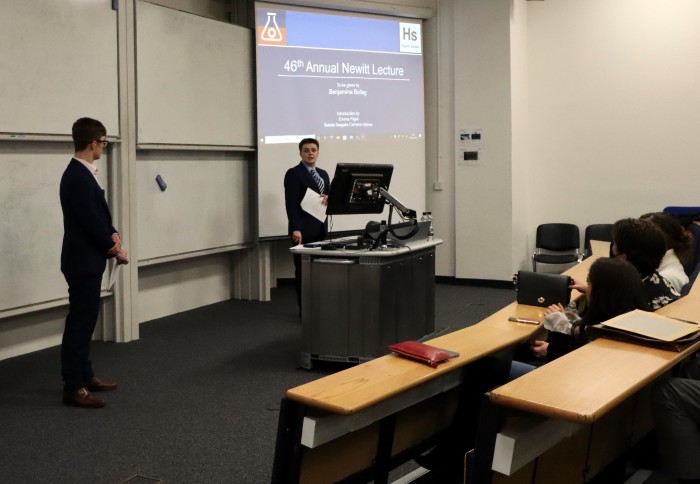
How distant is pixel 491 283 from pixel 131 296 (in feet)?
12.8

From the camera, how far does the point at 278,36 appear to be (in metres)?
6.68

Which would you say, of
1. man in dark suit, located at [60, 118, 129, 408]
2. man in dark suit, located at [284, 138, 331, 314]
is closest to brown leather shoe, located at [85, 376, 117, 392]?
man in dark suit, located at [60, 118, 129, 408]

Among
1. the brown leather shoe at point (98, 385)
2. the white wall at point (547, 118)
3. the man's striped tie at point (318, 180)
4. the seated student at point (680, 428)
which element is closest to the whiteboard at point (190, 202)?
the white wall at point (547, 118)

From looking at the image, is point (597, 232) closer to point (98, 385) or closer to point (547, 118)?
point (547, 118)

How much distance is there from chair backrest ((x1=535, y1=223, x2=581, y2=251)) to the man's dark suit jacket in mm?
2910

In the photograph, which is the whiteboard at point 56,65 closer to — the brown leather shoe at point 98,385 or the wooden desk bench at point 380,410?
the brown leather shoe at point 98,385

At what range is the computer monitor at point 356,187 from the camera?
4.56 metres

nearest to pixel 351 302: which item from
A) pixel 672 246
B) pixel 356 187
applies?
pixel 356 187

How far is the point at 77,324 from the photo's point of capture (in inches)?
154

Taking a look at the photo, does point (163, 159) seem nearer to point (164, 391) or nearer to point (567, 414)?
point (164, 391)

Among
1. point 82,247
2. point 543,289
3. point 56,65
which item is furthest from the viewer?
point 56,65

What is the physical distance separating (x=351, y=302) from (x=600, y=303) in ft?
6.71

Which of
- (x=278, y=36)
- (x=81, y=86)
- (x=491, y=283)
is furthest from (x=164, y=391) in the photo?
(x=491, y=283)

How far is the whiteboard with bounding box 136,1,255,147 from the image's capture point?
5570 millimetres
